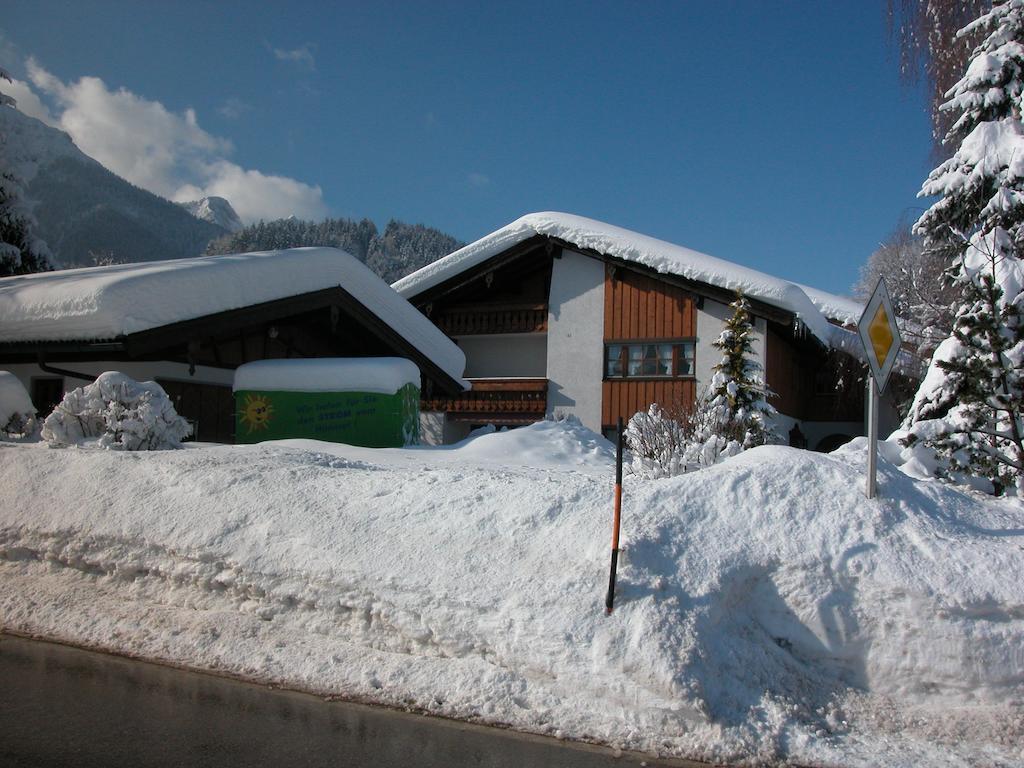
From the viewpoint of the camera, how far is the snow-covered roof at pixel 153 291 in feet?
37.9

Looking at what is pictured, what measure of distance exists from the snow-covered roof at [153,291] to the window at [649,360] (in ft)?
30.0

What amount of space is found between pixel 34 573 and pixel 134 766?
4141mm

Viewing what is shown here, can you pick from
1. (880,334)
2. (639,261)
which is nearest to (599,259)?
(639,261)

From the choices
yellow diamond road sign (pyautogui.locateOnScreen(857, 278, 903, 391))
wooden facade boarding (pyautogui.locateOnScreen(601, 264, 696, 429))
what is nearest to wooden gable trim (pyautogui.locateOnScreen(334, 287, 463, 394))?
wooden facade boarding (pyautogui.locateOnScreen(601, 264, 696, 429))

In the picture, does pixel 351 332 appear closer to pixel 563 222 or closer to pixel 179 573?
pixel 563 222

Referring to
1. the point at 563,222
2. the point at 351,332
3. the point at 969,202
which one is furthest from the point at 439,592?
the point at 563,222

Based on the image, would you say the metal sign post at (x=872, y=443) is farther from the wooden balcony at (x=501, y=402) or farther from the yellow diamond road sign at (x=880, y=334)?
the wooden balcony at (x=501, y=402)

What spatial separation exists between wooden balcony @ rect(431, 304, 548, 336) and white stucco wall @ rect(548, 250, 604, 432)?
654mm

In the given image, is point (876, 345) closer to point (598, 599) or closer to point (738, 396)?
point (598, 599)

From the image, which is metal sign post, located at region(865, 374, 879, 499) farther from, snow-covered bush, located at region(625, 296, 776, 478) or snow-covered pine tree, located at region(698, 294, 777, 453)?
snow-covered pine tree, located at region(698, 294, 777, 453)

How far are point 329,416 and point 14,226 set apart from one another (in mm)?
16083

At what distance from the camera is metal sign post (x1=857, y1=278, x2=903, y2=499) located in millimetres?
6395

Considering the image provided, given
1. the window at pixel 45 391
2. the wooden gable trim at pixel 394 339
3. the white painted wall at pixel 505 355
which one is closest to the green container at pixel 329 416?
the wooden gable trim at pixel 394 339

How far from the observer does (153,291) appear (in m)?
11.9
